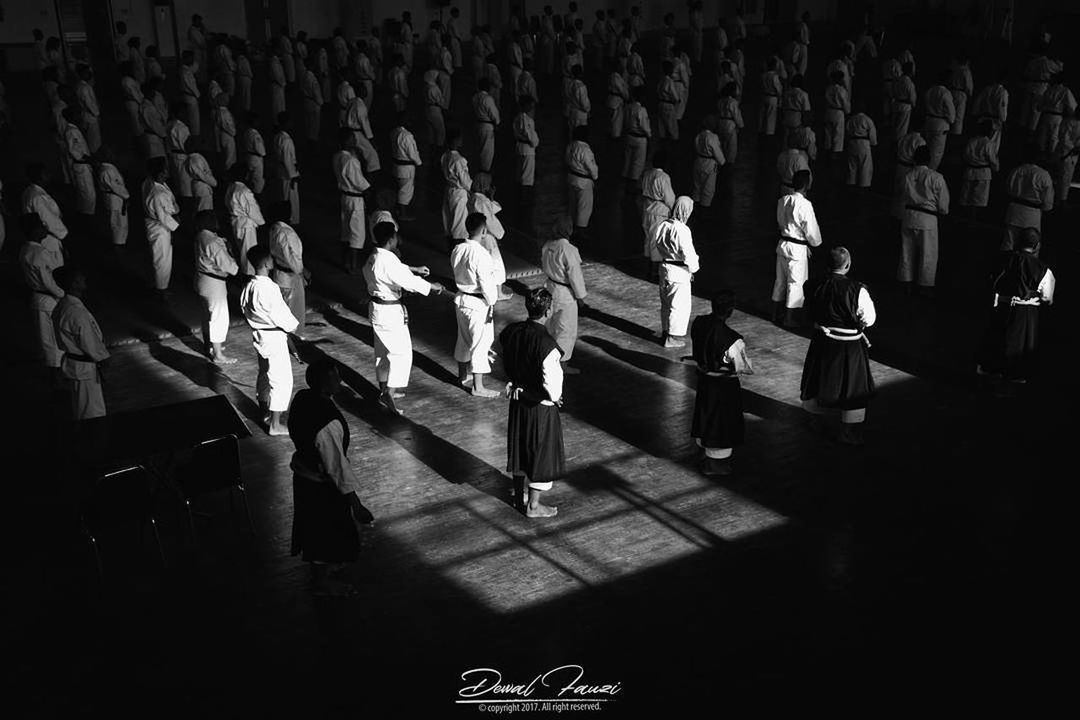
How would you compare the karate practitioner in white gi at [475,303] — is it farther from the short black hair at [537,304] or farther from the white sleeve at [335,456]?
the white sleeve at [335,456]

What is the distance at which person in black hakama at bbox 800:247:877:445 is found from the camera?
8.78 m

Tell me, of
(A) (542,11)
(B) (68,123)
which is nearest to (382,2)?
(A) (542,11)

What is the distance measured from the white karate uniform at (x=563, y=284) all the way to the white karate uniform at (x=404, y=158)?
5217mm

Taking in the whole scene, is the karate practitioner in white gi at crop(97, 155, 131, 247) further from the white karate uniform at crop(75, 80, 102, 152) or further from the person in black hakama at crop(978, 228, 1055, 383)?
the person in black hakama at crop(978, 228, 1055, 383)

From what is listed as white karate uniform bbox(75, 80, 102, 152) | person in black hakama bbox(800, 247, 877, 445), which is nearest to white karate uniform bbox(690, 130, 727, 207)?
person in black hakama bbox(800, 247, 877, 445)

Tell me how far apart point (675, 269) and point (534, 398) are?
3708 millimetres

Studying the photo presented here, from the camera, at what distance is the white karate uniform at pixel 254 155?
50.8 feet

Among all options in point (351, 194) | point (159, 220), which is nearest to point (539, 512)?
point (159, 220)

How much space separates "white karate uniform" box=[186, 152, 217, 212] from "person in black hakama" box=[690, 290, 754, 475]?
8078 mm

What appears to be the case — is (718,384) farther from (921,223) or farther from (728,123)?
(728,123)

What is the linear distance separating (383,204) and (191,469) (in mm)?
4342

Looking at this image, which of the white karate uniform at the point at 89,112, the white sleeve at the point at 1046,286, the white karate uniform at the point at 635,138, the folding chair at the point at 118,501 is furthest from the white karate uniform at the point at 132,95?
the white sleeve at the point at 1046,286

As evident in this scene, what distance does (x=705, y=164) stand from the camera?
15.7 metres

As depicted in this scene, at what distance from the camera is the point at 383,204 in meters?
11.3
